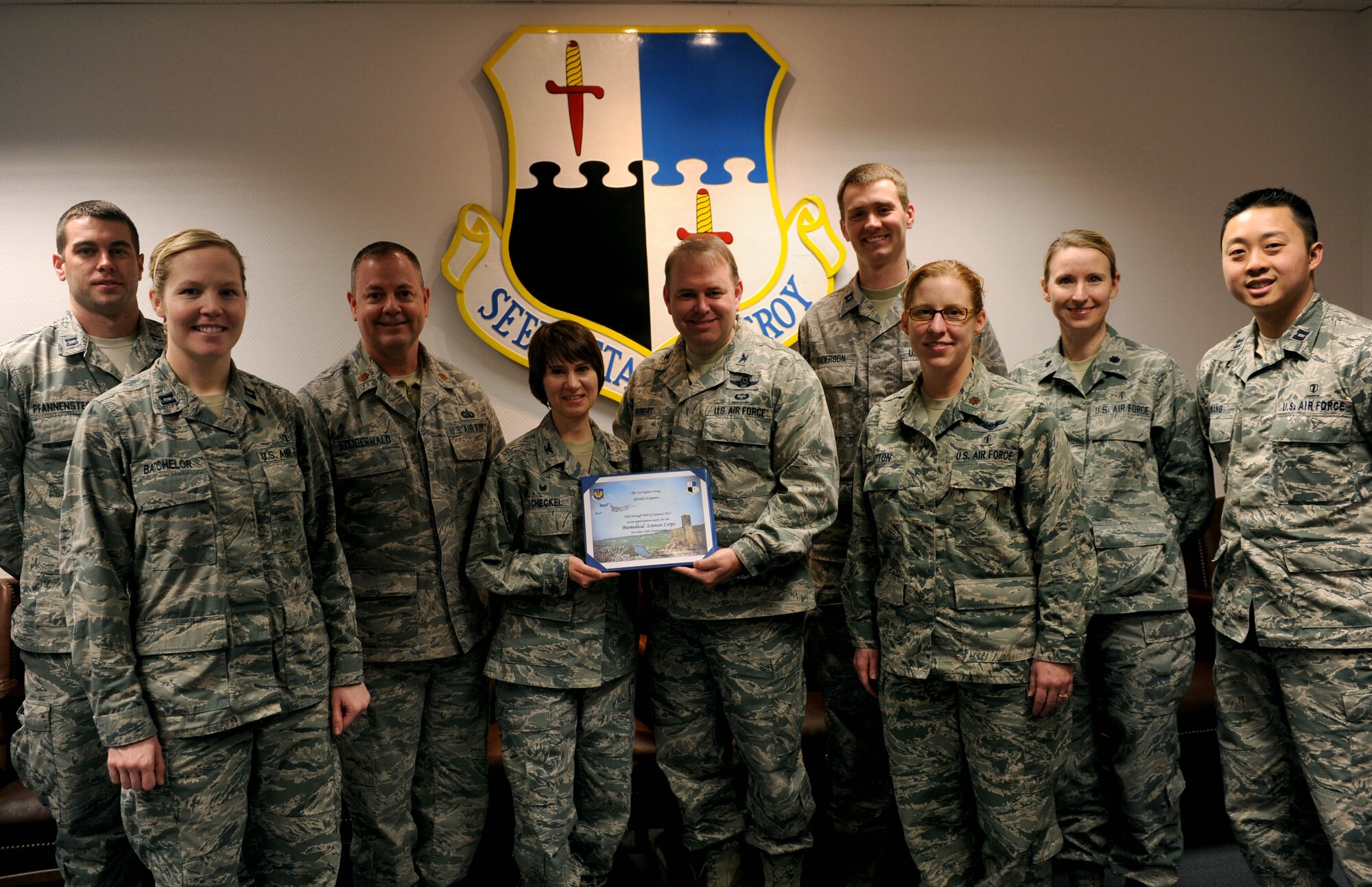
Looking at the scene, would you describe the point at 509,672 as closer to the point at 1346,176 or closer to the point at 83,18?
the point at 83,18

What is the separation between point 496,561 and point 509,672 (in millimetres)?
300

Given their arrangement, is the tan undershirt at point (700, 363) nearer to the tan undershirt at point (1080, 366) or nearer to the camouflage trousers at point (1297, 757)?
the tan undershirt at point (1080, 366)

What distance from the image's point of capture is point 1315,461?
2238 mm

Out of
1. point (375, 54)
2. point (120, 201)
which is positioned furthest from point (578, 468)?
point (120, 201)

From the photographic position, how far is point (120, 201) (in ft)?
11.1

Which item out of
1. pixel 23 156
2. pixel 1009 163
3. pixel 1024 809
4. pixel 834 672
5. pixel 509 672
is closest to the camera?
pixel 1024 809

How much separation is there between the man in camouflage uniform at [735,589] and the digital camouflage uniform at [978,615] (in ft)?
0.82

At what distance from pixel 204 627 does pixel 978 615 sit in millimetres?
1766

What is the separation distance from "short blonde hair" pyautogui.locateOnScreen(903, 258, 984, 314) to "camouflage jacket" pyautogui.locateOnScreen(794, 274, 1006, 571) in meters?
0.50

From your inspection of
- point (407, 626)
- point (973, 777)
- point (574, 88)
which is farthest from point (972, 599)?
point (574, 88)

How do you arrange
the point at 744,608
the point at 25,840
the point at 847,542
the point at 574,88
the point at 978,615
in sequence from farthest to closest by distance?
1. the point at 574,88
2. the point at 847,542
3. the point at 25,840
4. the point at 744,608
5. the point at 978,615

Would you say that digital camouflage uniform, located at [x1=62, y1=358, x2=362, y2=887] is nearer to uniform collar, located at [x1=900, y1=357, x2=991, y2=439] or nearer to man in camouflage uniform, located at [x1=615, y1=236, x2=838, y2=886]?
man in camouflage uniform, located at [x1=615, y1=236, x2=838, y2=886]

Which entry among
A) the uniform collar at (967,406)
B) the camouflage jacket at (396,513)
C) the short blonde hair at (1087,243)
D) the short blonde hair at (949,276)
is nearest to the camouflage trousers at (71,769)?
the camouflage jacket at (396,513)

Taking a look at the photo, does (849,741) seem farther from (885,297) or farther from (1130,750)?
(885,297)
